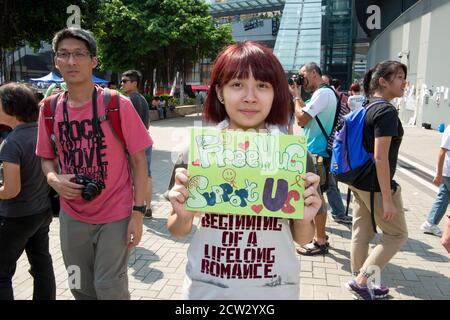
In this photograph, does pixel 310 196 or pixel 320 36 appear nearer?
pixel 310 196

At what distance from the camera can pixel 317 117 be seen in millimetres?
4555

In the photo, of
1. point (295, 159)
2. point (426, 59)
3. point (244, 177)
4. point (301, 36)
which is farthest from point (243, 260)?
point (301, 36)

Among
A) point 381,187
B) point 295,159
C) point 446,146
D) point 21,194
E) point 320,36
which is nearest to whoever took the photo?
point 295,159

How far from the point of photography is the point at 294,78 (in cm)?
466

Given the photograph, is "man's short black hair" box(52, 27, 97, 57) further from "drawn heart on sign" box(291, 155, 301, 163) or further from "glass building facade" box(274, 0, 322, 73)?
"glass building facade" box(274, 0, 322, 73)

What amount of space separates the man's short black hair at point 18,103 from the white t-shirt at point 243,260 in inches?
67.2

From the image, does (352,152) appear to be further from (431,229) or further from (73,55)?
(431,229)

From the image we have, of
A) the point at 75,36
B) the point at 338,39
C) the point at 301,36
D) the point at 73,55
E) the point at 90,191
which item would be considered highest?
the point at 301,36

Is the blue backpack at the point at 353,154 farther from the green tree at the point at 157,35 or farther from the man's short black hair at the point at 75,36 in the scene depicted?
the green tree at the point at 157,35

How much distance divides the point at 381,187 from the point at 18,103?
2696mm

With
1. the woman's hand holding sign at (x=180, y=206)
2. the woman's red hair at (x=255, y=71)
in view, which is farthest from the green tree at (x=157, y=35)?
the woman's hand holding sign at (x=180, y=206)

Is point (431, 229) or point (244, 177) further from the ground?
point (244, 177)

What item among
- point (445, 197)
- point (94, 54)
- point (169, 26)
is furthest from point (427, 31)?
point (94, 54)

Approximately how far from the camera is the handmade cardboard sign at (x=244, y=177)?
157 cm
